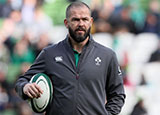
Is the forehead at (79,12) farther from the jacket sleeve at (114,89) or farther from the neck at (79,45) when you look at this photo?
the jacket sleeve at (114,89)

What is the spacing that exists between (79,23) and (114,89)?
71cm

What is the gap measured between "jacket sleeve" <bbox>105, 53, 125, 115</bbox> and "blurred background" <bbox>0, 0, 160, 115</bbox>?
19.8 feet

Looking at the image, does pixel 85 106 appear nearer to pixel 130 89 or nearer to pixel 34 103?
pixel 34 103

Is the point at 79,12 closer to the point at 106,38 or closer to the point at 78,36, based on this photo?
the point at 78,36

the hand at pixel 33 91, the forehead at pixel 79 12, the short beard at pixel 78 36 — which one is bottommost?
the hand at pixel 33 91

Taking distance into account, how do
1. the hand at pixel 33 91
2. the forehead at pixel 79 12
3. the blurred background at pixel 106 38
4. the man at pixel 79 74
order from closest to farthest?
the hand at pixel 33 91 < the man at pixel 79 74 < the forehead at pixel 79 12 < the blurred background at pixel 106 38

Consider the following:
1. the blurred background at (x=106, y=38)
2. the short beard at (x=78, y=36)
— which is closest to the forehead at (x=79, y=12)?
the short beard at (x=78, y=36)

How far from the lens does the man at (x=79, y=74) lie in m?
4.38

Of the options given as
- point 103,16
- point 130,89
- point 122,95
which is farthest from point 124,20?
point 122,95

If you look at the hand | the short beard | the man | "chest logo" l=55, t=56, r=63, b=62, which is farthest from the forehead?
the hand

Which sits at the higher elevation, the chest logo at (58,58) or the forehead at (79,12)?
the forehead at (79,12)

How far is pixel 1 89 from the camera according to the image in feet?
35.0

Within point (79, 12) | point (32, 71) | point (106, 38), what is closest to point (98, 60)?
point (79, 12)

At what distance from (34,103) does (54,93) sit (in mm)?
207
